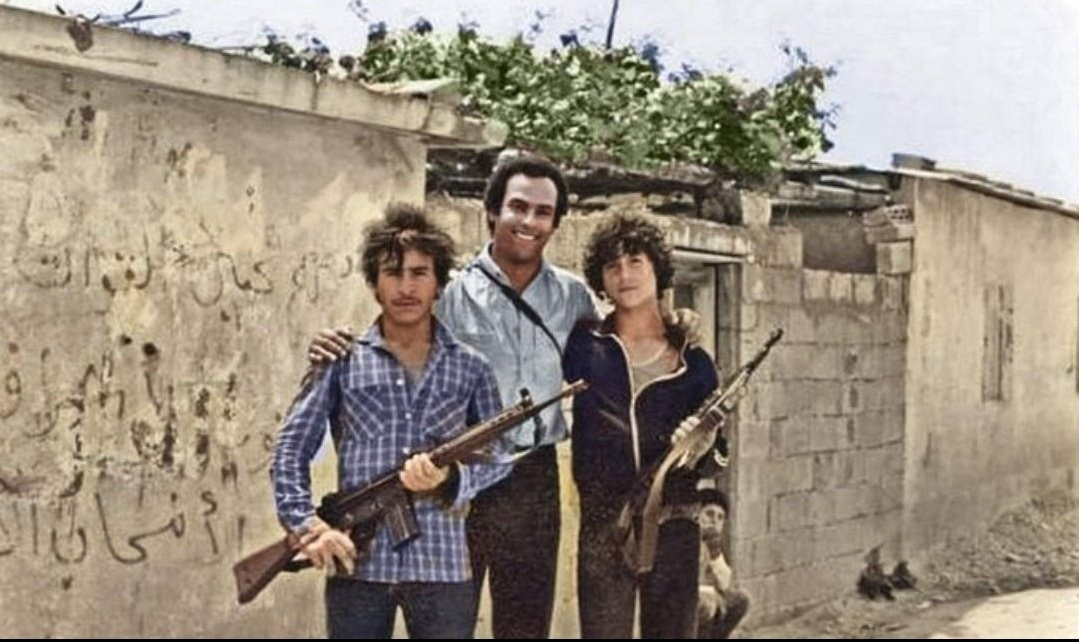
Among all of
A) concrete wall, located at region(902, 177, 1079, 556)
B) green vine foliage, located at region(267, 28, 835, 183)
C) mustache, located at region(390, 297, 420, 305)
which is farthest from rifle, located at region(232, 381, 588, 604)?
concrete wall, located at region(902, 177, 1079, 556)

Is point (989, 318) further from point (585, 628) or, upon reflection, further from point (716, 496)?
point (585, 628)

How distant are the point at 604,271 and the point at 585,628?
0.84 m

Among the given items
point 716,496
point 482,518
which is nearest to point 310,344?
point 482,518

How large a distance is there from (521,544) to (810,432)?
2.30 m

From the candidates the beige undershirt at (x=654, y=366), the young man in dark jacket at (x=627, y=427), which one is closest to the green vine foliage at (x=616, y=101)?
the young man in dark jacket at (x=627, y=427)

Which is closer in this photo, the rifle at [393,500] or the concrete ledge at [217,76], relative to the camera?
the rifle at [393,500]

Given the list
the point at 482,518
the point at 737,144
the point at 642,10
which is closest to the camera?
the point at 482,518

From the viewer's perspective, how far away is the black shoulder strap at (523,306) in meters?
4.72

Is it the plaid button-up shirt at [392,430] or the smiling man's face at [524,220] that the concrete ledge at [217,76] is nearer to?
the smiling man's face at [524,220]

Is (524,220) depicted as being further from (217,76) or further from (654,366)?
(217,76)

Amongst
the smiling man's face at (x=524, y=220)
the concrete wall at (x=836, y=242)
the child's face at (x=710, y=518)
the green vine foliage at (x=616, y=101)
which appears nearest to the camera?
the smiling man's face at (x=524, y=220)

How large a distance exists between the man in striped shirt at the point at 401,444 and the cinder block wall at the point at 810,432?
177 centimetres

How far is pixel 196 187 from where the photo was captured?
5.04 m

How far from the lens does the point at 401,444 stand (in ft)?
14.5
